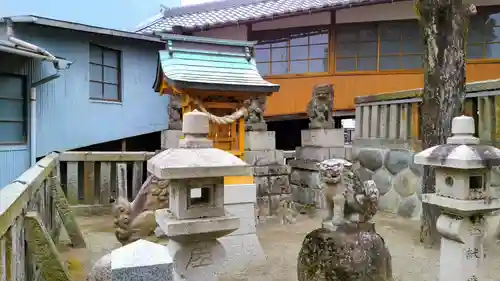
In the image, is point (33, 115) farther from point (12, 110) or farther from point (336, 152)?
point (336, 152)

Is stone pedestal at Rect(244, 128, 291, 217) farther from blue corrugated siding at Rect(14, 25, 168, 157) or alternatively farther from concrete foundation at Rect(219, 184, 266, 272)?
blue corrugated siding at Rect(14, 25, 168, 157)

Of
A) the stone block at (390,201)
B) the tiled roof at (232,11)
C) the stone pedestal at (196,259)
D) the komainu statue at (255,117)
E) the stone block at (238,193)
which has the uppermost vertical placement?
the tiled roof at (232,11)

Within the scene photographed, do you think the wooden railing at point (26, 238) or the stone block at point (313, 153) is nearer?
the wooden railing at point (26, 238)

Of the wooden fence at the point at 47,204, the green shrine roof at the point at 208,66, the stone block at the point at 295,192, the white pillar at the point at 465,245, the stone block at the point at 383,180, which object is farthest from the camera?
the stone block at the point at 295,192

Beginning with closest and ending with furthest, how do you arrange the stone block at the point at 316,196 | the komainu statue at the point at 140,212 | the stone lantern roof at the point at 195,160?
1. the stone lantern roof at the point at 195,160
2. the komainu statue at the point at 140,212
3. the stone block at the point at 316,196

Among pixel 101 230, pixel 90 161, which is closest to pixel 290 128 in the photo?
pixel 90 161

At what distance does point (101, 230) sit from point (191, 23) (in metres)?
8.35

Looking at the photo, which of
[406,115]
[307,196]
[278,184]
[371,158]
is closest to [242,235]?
[278,184]

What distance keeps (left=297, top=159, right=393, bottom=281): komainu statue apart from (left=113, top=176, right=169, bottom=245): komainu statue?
9.14 feet

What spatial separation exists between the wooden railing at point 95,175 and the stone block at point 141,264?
7199 mm

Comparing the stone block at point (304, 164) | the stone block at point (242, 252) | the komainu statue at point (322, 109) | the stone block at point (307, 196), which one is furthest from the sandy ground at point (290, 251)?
the komainu statue at point (322, 109)

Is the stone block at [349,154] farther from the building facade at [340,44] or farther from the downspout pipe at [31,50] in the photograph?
the downspout pipe at [31,50]

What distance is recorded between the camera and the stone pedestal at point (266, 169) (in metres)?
8.66

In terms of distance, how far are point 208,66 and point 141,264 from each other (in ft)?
19.3
